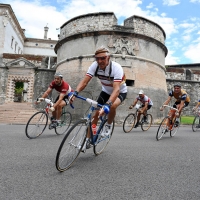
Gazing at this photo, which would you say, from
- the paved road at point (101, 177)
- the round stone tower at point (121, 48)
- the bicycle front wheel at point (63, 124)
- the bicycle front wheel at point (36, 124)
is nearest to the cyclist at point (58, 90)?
the bicycle front wheel at point (63, 124)

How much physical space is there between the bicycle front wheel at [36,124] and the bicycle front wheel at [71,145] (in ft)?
10.8

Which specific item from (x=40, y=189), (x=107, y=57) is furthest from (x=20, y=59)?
(x=40, y=189)

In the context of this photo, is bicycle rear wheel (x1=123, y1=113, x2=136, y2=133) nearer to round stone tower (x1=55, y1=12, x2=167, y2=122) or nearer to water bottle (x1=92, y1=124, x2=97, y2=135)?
round stone tower (x1=55, y1=12, x2=167, y2=122)

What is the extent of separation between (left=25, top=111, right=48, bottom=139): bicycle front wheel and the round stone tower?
7949 mm

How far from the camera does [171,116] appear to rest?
7711 millimetres

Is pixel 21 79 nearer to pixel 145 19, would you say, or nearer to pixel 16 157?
pixel 145 19

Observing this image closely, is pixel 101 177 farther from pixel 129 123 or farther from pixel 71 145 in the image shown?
pixel 129 123

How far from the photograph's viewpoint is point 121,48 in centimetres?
1524

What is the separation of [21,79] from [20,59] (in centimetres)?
194

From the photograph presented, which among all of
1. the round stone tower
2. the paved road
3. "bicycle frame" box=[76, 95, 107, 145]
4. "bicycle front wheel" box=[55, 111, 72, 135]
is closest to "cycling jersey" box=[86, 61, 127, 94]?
"bicycle frame" box=[76, 95, 107, 145]

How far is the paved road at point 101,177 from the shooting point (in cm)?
258

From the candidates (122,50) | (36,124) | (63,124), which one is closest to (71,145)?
(36,124)

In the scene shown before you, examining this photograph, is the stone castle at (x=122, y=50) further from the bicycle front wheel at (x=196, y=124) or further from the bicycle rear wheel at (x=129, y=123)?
the bicycle rear wheel at (x=129, y=123)

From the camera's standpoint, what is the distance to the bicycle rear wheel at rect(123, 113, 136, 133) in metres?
9.24
